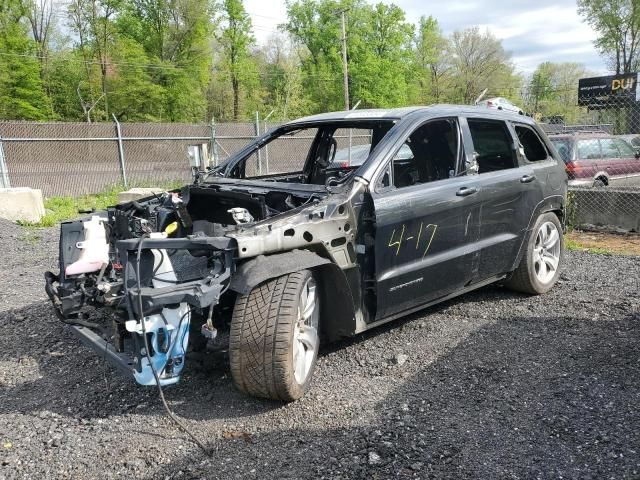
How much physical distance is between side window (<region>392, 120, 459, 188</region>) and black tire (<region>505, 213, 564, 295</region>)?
1260 mm

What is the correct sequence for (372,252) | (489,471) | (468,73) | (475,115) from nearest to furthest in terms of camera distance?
(489,471)
(372,252)
(475,115)
(468,73)

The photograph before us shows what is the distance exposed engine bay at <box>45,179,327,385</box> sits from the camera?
9.48 feet

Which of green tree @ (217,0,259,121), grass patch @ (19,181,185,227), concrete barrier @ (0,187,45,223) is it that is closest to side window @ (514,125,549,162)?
grass patch @ (19,181,185,227)

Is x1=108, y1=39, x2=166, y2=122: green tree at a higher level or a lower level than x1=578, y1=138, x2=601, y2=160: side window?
higher

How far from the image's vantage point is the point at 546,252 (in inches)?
212

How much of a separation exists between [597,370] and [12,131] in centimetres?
1497

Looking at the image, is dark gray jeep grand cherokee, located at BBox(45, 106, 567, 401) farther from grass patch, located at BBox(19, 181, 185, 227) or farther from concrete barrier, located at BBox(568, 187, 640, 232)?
grass patch, located at BBox(19, 181, 185, 227)

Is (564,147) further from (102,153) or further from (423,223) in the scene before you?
(102,153)

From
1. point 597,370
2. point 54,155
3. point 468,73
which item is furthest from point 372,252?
point 468,73

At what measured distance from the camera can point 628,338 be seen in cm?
422

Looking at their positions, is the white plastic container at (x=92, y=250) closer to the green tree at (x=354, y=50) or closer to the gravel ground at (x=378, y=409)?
the gravel ground at (x=378, y=409)

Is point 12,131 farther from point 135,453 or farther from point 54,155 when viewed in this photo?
point 135,453

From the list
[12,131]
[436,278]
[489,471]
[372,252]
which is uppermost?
[12,131]

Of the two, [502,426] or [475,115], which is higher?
[475,115]
